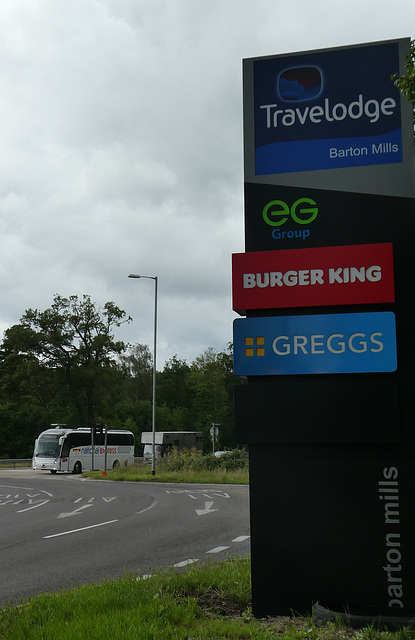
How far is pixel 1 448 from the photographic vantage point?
6856 centimetres

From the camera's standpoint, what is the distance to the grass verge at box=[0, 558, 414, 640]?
5121mm

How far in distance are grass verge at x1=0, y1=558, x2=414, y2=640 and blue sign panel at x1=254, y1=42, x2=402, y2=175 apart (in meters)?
3.90

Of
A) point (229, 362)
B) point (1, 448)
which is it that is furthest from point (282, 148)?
point (229, 362)

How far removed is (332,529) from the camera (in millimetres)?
6051

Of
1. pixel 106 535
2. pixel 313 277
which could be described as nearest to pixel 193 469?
pixel 106 535

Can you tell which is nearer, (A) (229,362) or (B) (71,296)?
(B) (71,296)

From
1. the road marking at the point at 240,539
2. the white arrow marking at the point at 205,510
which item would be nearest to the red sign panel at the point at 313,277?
the road marking at the point at 240,539

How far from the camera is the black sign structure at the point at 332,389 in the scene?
5965mm

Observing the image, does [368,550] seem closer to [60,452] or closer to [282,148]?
[282,148]

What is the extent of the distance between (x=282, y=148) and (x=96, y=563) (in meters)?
6.70

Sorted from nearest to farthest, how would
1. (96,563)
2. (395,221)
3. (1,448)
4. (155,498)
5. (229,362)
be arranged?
(395,221)
(96,563)
(155,498)
(1,448)
(229,362)

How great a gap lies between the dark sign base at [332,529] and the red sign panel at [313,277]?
128cm

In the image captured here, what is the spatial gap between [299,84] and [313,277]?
1.86 m

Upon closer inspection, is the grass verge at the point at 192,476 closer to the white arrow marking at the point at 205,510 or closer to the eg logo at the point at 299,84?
the white arrow marking at the point at 205,510
